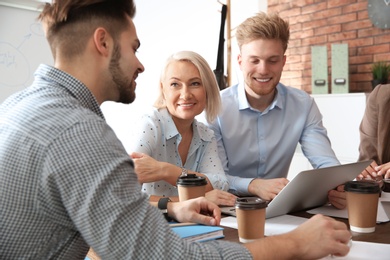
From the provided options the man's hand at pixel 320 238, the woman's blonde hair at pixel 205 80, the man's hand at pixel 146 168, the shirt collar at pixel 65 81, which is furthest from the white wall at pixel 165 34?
the man's hand at pixel 320 238

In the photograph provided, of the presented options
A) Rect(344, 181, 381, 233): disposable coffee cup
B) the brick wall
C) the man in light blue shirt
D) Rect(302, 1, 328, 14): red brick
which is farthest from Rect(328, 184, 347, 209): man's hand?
Rect(302, 1, 328, 14): red brick

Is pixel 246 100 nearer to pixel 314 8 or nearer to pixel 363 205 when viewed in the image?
pixel 363 205

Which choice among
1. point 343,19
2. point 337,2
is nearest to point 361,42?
point 343,19

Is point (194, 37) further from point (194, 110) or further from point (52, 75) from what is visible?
point (52, 75)

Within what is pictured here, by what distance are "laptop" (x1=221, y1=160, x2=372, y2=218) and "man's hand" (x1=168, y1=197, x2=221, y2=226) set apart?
0.15 m

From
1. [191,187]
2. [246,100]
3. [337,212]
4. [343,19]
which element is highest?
[343,19]

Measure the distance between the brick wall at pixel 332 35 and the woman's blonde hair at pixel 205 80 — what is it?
2941 millimetres

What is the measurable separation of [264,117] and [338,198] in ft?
2.90

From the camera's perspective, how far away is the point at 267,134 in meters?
2.29

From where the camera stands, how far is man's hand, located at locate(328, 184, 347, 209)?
1455mm

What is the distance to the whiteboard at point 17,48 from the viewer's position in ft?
8.44

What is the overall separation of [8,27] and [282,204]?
6.55ft

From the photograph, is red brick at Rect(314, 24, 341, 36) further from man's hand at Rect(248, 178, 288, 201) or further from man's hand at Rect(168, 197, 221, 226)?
man's hand at Rect(168, 197, 221, 226)

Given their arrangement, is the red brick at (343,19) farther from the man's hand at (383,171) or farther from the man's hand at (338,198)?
the man's hand at (338,198)
